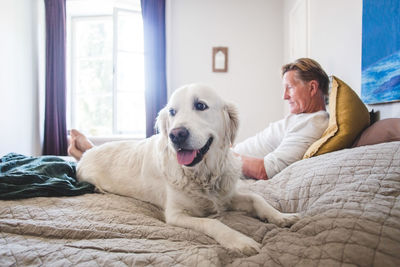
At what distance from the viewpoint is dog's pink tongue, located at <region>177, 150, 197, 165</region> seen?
1103mm

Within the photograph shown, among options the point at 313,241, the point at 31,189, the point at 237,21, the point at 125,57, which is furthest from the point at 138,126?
the point at 313,241

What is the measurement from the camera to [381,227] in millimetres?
646

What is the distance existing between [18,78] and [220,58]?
9.94 ft

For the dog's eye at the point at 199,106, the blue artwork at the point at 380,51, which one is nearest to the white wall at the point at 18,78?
the dog's eye at the point at 199,106

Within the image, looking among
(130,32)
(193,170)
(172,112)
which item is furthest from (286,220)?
(130,32)

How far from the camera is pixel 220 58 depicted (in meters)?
4.19

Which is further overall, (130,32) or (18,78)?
(130,32)

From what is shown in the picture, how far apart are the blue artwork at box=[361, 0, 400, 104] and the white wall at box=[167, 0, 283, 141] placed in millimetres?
2569

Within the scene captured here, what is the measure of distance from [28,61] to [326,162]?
4484 mm

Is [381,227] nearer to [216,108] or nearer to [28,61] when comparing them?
[216,108]

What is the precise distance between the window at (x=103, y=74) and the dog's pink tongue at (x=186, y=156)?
11.6ft

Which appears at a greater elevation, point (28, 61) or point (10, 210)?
point (28, 61)

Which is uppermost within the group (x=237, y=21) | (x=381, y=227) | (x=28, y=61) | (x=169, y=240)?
(x=237, y=21)

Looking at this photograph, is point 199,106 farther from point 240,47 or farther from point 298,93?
point 240,47
